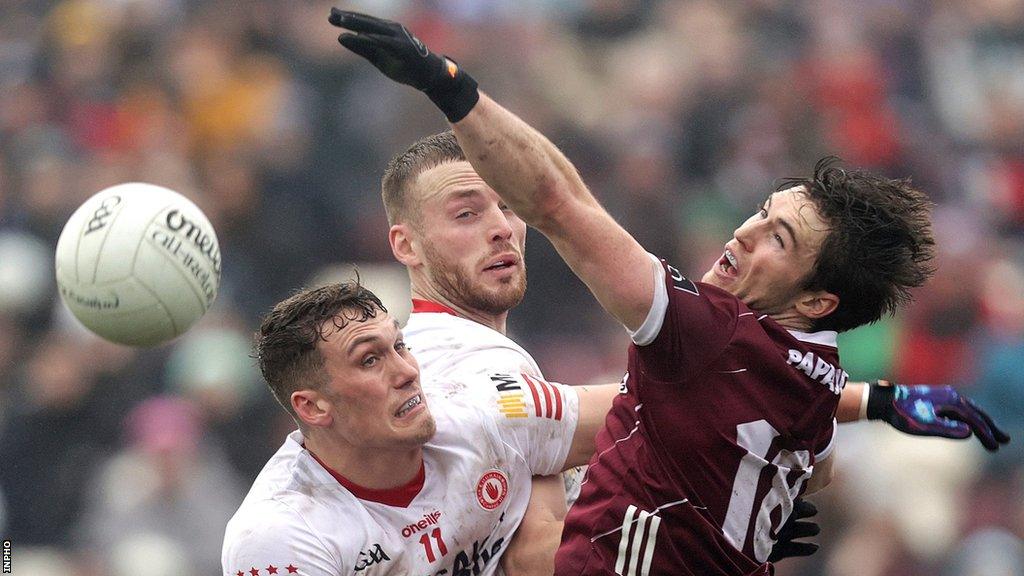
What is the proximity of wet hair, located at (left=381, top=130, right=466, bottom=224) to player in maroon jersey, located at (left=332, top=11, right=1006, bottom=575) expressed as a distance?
1.27 m

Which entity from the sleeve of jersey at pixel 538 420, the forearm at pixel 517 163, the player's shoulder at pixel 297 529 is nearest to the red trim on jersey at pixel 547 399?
the sleeve of jersey at pixel 538 420

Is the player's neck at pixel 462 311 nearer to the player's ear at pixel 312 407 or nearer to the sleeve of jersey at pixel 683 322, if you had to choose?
the player's ear at pixel 312 407

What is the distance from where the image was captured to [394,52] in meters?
3.65

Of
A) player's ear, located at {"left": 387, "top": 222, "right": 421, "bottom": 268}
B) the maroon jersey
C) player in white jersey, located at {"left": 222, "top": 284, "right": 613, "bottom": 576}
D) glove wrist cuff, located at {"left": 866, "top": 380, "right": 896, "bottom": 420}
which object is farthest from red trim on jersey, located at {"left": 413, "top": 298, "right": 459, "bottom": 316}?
glove wrist cuff, located at {"left": 866, "top": 380, "right": 896, "bottom": 420}

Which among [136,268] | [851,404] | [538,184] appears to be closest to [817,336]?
[851,404]

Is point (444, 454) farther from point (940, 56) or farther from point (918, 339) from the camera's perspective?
point (940, 56)

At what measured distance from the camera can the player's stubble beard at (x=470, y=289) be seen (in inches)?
201

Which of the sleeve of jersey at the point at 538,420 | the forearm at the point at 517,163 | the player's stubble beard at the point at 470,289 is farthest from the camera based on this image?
the player's stubble beard at the point at 470,289

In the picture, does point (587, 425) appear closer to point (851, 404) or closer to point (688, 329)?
point (851, 404)

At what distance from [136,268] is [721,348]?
77.5 inches

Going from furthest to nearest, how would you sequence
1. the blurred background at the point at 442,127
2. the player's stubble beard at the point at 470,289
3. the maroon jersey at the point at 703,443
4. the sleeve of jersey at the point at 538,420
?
the blurred background at the point at 442,127
the player's stubble beard at the point at 470,289
the sleeve of jersey at the point at 538,420
the maroon jersey at the point at 703,443

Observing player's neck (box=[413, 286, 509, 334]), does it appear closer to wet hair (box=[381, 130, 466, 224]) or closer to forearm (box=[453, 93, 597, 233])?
wet hair (box=[381, 130, 466, 224])

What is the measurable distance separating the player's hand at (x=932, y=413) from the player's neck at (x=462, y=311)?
4.26ft

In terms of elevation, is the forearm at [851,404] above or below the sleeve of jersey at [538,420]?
below
